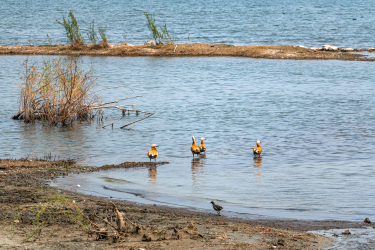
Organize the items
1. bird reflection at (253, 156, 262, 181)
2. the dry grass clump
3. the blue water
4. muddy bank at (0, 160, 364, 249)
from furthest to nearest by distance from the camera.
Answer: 1. the blue water
2. the dry grass clump
3. bird reflection at (253, 156, 262, 181)
4. muddy bank at (0, 160, 364, 249)

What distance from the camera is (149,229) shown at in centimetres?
691

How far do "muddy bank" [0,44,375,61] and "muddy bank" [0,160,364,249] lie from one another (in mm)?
30638

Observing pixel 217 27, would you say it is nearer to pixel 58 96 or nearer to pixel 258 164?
pixel 58 96

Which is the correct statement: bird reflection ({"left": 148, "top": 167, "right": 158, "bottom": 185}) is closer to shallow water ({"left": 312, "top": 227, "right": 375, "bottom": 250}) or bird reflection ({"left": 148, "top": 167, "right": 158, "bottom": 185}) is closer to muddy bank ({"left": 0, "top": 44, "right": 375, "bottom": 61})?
shallow water ({"left": 312, "top": 227, "right": 375, "bottom": 250})

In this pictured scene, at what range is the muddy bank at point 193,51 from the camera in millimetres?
37844

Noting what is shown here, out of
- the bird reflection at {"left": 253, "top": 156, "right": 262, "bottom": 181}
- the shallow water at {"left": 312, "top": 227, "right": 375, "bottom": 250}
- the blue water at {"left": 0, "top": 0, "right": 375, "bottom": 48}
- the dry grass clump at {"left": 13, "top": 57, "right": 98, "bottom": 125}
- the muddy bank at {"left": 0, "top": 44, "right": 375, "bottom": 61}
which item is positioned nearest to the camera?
the shallow water at {"left": 312, "top": 227, "right": 375, "bottom": 250}

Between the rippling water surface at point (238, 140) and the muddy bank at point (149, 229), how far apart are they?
3.06 feet

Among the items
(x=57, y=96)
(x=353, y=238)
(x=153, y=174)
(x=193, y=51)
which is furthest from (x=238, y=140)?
(x=193, y=51)

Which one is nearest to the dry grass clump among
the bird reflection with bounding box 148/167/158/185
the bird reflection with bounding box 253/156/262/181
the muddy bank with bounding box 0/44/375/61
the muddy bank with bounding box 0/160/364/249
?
the bird reflection with bounding box 148/167/158/185

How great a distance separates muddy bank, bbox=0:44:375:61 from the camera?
37.8m

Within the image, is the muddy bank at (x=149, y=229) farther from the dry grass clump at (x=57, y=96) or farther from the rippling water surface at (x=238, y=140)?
the dry grass clump at (x=57, y=96)

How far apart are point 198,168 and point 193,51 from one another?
1157 inches

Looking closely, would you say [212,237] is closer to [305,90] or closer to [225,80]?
[305,90]

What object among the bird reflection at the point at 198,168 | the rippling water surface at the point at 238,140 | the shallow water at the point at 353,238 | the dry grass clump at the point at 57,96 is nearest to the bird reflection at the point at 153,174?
the rippling water surface at the point at 238,140
